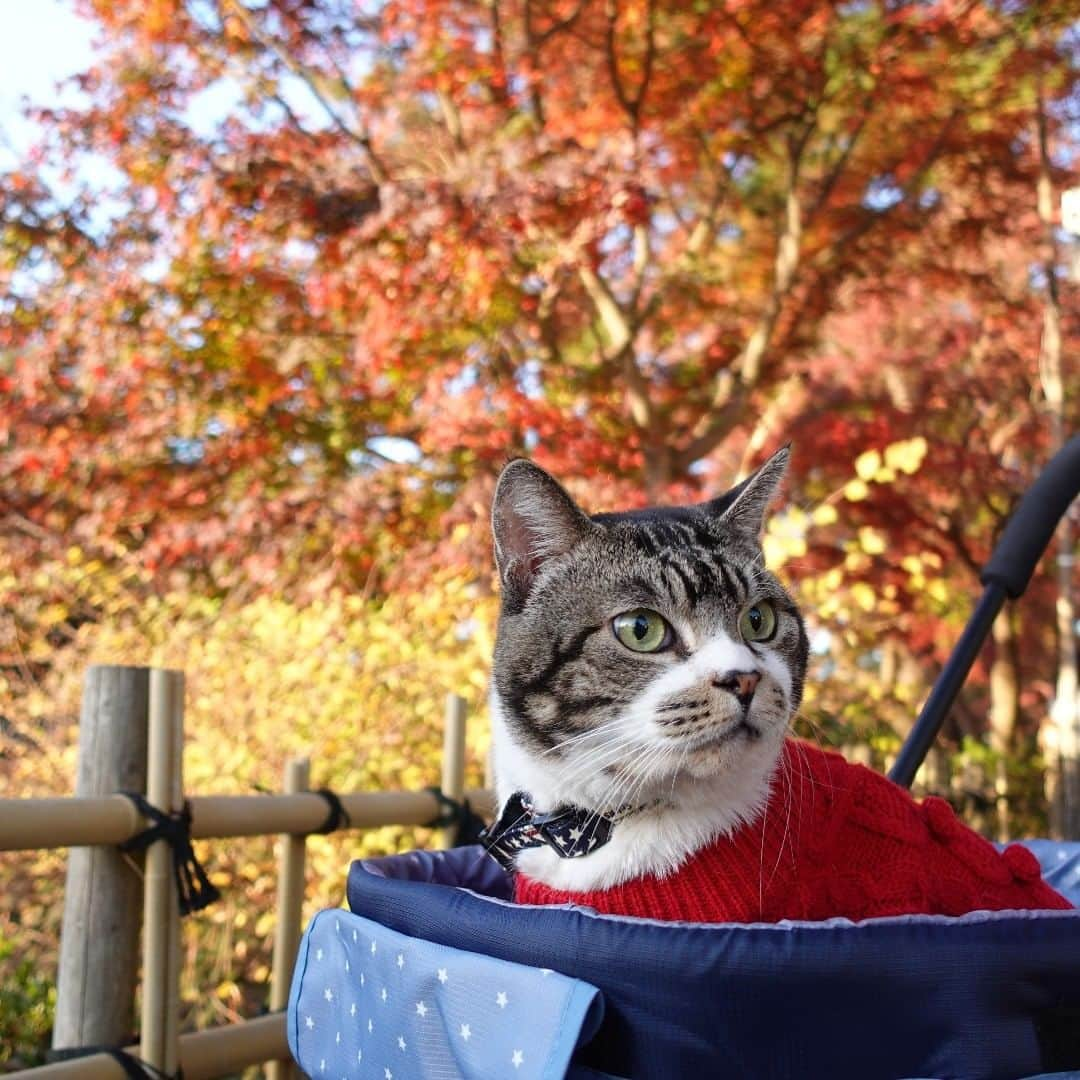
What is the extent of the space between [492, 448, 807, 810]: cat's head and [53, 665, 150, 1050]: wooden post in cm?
90

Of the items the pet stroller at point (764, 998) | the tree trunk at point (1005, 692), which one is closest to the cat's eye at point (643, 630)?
the pet stroller at point (764, 998)

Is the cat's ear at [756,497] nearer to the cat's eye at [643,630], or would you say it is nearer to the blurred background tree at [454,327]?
the cat's eye at [643,630]

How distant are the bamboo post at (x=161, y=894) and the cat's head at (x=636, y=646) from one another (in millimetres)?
805

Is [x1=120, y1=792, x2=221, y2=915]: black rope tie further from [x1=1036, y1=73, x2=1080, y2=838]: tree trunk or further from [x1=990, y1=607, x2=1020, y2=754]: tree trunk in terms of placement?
[x1=990, y1=607, x2=1020, y2=754]: tree trunk

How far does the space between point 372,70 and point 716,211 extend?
6.01ft

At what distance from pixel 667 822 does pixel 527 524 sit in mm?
425

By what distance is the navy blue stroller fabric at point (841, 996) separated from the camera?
3.13 ft

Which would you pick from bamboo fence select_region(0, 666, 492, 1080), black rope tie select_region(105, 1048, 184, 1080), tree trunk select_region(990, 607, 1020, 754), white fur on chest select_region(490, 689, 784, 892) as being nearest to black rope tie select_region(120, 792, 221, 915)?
bamboo fence select_region(0, 666, 492, 1080)

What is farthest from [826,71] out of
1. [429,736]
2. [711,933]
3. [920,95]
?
[711,933]

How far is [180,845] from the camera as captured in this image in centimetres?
206

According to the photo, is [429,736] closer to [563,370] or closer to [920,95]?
[563,370]

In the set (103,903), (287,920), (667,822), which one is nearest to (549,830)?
(667,822)

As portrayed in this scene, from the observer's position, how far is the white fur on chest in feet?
4.28

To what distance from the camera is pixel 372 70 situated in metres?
5.45
